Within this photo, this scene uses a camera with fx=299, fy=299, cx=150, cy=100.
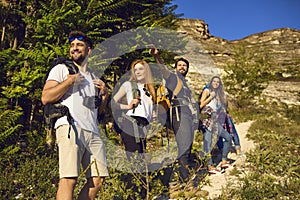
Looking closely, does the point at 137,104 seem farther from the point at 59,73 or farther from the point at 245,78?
the point at 245,78

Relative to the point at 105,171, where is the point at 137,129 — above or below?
above

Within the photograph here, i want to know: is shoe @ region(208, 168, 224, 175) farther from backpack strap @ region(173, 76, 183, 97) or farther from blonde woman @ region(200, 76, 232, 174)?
backpack strap @ region(173, 76, 183, 97)

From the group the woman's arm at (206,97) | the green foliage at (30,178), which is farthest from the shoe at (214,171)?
the green foliage at (30,178)

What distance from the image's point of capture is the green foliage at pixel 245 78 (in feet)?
55.1

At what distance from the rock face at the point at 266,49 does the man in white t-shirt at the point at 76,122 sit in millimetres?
15515

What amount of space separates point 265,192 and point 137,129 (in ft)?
7.23

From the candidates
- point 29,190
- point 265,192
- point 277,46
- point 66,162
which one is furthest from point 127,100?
point 277,46

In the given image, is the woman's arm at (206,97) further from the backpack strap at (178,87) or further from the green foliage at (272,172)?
the green foliage at (272,172)

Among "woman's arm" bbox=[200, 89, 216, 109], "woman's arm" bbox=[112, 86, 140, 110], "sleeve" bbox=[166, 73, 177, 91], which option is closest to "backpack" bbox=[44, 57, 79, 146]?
Answer: "woman's arm" bbox=[112, 86, 140, 110]

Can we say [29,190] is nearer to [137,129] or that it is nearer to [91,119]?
[137,129]

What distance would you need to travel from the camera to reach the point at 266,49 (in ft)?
127

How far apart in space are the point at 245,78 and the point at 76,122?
1512 centimetres

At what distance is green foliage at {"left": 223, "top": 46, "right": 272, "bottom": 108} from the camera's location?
16.8 meters

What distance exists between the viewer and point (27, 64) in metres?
6.21
